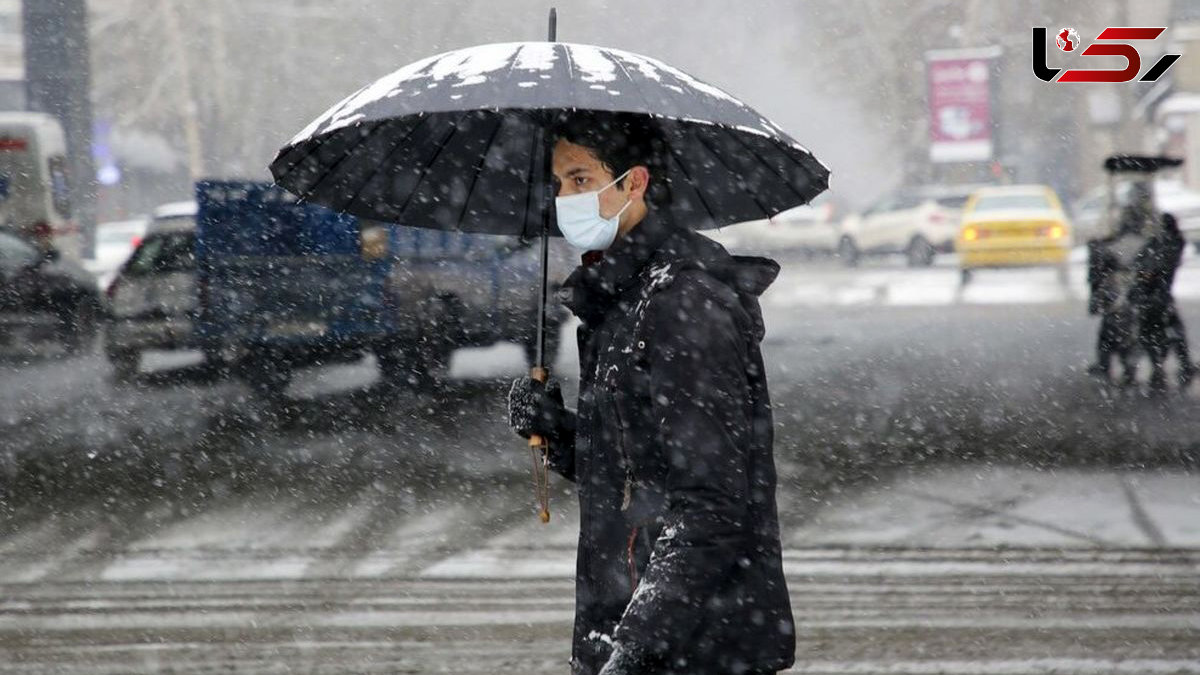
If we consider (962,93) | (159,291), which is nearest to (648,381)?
(159,291)

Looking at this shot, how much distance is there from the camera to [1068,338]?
17109 millimetres

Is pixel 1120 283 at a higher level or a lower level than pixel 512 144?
lower

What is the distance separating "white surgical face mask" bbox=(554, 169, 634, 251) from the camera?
2.80m

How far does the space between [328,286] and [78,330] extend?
4.72m

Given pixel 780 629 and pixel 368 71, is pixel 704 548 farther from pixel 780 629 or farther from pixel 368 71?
pixel 368 71

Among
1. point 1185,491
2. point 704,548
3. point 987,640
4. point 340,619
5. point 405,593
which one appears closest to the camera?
point 704,548

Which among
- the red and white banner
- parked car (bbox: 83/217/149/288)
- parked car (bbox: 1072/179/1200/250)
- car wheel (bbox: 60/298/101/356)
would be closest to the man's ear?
parked car (bbox: 1072/179/1200/250)

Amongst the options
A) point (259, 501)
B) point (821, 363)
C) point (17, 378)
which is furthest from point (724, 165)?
point (17, 378)

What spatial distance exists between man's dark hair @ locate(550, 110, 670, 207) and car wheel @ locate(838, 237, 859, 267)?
24994mm

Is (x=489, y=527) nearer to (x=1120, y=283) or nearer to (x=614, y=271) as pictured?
(x=614, y=271)

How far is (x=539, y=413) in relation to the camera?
3.18 m

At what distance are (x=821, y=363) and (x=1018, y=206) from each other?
5.72m

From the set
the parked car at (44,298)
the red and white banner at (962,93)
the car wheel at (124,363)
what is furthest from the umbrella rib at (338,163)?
the red and white banner at (962,93)

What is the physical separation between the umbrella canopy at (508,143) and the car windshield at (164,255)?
10193 mm
